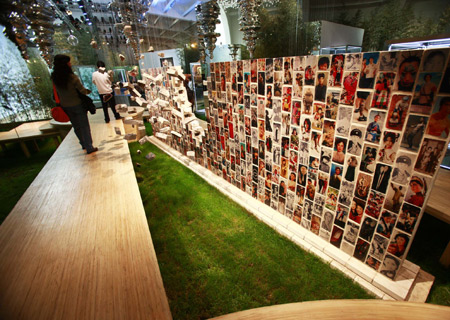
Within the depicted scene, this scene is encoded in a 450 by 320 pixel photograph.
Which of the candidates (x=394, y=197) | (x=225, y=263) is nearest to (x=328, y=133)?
(x=394, y=197)

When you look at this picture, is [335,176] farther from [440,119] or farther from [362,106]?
[440,119]

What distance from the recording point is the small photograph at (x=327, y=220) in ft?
6.09

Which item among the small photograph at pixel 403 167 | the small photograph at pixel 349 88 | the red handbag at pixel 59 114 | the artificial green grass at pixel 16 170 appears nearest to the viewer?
the small photograph at pixel 403 167

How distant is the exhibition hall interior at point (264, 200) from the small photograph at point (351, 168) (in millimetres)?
12

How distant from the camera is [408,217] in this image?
1379mm

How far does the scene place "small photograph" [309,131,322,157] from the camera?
5.67 feet

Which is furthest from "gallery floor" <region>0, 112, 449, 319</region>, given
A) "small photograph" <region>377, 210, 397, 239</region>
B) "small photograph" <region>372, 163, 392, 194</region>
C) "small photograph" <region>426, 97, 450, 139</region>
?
"small photograph" <region>426, 97, 450, 139</region>

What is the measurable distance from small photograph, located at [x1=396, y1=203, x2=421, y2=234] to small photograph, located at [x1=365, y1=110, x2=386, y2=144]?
0.48 metres

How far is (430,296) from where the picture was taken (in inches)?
61.6

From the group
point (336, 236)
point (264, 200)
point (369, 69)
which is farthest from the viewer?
point (264, 200)

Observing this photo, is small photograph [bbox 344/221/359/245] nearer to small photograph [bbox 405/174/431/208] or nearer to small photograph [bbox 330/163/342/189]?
small photograph [bbox 330/163/342/189]

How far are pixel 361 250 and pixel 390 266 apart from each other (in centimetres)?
20

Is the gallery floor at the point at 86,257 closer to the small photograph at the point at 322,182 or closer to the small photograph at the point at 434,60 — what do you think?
the small photograph at the point at 322,182

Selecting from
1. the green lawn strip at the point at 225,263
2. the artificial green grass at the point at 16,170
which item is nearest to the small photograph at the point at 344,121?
the green lawn strip at the point at 225,263
